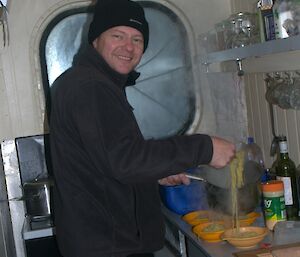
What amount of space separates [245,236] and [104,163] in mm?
577

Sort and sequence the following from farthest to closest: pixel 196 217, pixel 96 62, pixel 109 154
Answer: pixel 196 217
pixel 96 62
pixel 109 154

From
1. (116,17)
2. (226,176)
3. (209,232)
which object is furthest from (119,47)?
(209,232)

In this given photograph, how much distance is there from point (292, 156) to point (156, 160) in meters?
1.00

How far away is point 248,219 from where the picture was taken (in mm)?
1998

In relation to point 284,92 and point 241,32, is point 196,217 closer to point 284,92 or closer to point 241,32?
point 284,92

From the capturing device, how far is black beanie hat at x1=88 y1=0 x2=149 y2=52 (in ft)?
5.99

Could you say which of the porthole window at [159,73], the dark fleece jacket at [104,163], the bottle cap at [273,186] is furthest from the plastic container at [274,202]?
the porthole window at [159,73]

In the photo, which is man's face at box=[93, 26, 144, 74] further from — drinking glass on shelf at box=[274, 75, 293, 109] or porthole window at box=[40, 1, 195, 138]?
porthole window at box=[40, 1, 195, 138]

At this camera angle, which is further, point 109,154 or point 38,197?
point 38,197

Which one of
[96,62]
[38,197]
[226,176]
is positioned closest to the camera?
[96,62]

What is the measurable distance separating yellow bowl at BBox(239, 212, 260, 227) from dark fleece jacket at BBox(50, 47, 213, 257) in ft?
1.07

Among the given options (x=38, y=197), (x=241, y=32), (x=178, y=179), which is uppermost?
(x=241, y=32)

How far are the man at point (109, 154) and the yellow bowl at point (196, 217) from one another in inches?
9.0

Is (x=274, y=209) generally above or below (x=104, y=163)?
below
